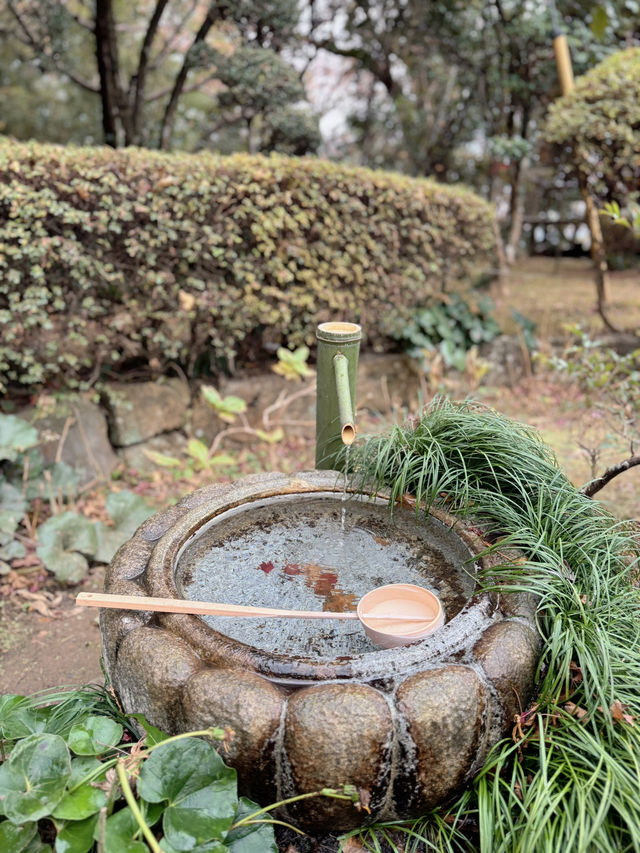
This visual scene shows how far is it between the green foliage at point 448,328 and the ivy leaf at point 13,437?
9.90 ft

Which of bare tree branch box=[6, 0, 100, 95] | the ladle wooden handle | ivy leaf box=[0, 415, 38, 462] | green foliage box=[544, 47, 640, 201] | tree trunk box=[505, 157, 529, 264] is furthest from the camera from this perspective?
tree trunk box=[505, 157, 529, 264]

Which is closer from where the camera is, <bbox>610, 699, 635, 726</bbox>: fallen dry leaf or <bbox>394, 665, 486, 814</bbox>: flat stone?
<bbox>394, 665, 486, 814</bbox>: flat stone

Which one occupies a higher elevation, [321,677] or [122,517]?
[321,677]

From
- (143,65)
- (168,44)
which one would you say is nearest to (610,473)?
(143,65)

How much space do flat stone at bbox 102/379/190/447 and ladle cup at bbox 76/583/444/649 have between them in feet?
9.09

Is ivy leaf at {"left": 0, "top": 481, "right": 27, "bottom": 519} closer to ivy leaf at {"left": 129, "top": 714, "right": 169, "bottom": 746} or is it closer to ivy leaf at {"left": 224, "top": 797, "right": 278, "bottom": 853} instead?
ivy leaf at {"left": 129, "top": 714, "right": 169, "bottom": 746}

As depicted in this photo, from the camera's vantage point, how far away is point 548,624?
6.12 feet

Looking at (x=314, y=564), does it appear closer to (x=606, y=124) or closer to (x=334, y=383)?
(x=334, y=383)

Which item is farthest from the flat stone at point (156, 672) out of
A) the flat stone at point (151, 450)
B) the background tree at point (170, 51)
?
the background tree at point (170, 51)

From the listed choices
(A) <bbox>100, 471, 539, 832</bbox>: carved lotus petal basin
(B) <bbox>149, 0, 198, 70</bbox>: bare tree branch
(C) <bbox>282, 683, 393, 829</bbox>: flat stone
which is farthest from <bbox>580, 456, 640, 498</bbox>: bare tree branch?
(B) <bbox>149, 0, 198, 70</bbox>: bare tree branch

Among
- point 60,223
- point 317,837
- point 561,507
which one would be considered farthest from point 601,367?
point 60,223

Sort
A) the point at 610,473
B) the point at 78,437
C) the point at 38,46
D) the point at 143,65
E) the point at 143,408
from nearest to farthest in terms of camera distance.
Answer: the point at 610,473 → the point at 78,437 → the point at 143,408 → the point at 143,65 → the point at 38,46

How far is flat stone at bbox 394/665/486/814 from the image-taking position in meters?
1.52

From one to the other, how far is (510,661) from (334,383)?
4.44 ft
